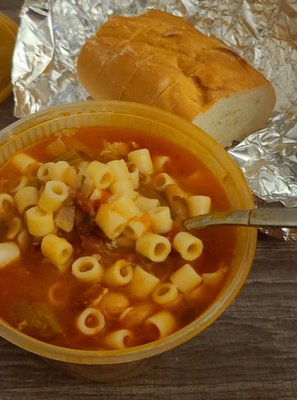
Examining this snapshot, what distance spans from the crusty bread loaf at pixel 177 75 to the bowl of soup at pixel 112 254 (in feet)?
0.82

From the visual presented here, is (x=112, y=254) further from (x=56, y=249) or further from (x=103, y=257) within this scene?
(x=56, y=249)

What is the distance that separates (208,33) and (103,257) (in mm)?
1044

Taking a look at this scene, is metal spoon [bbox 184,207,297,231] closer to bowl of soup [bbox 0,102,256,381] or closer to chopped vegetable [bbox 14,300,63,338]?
bowl of soup [bbox 0,102,256,381]

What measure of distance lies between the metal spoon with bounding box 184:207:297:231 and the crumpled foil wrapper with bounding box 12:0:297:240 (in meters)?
0.48

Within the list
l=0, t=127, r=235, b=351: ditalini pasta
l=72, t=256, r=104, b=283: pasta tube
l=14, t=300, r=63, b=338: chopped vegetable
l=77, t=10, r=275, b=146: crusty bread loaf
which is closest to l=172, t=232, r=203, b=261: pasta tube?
l=0, t=127, r=235, b=351: ditalini pasta

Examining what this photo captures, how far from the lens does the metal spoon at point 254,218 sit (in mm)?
1050

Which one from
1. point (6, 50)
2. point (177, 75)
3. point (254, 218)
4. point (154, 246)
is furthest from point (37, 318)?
point (6, 50)

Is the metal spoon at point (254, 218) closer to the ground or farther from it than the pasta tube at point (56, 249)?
farther from it

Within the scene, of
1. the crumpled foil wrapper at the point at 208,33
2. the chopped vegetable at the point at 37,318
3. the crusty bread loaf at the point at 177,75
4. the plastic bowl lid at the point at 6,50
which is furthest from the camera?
the plastic bowl lid at the point at 6,50

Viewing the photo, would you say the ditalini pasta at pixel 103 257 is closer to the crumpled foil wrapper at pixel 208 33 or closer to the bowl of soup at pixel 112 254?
the bowl of soup at pixel 112 254

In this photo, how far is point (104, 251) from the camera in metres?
1.14

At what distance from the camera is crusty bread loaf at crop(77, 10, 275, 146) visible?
151 cm

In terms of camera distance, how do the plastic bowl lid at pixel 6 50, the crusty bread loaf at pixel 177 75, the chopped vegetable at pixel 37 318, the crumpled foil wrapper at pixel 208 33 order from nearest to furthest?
the chopped vegetable at pixel 37 318 → the crusty bread loaf at pixel 177 75 → the crumpled foil wrapper at pixel 208 33 → the plastic bowl lid at pixel 6 50

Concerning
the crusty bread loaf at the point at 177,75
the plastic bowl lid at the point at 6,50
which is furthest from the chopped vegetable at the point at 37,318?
the plastic bowl lid at the point at 6,50
